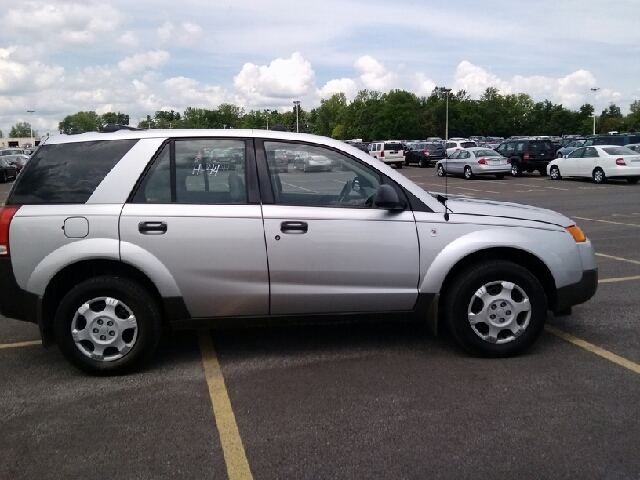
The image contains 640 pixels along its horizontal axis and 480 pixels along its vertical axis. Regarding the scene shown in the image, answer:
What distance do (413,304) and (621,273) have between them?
14.2ft

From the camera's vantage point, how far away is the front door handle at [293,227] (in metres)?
4.64

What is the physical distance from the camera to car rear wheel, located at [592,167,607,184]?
2465 centimetres

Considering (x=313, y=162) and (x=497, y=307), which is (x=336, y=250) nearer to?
(x=313, y=162)

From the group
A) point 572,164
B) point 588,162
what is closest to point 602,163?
point 588,162

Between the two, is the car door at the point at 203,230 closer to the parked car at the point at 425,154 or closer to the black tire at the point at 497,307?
the black tire at the point at 497,307

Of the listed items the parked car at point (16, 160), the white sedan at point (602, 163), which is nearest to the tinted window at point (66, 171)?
the white sedan at point (602, 163)

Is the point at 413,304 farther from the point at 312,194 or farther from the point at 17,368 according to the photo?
the point at 17,368

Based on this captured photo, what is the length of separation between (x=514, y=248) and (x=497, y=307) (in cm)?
45

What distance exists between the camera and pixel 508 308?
4.82 m

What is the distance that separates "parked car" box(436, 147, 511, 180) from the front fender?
24.8 meters

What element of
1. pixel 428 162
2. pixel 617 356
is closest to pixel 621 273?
pixel 617 356

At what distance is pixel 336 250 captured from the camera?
4676 millimetres

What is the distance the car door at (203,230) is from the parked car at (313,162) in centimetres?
35

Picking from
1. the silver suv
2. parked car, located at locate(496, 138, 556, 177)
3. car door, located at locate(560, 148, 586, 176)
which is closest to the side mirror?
the silver suv
